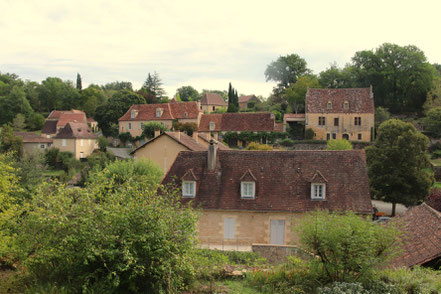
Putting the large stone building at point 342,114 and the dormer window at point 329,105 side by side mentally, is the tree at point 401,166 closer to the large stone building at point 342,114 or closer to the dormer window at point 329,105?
the large stone building at point 342,114

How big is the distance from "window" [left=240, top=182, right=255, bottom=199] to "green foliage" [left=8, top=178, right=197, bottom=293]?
1241cm

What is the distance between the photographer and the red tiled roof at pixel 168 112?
68750 mm

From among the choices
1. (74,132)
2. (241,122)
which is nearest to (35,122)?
(74,132)

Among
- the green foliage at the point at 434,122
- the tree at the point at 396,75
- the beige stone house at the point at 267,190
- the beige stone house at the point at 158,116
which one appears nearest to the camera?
the beige stone house at the point at 267,190

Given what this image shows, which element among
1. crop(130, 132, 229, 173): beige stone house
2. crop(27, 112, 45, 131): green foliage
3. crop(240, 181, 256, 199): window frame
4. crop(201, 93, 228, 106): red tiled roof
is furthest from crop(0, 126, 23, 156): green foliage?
crop(240, 181, 256, 199): window frame

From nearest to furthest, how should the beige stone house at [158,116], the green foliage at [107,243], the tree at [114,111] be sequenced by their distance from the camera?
the green foliage at [107,243] → the beige stone house at [158,116] → the tree at [114,111]

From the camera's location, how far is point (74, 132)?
64562mm

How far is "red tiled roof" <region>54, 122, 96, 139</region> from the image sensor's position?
64188 millimetres

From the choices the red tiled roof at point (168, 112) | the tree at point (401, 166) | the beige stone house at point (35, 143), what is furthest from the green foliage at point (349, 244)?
the beige stone house at point (35, 143)

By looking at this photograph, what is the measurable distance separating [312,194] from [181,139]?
17.9m

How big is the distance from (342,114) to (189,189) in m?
45.4

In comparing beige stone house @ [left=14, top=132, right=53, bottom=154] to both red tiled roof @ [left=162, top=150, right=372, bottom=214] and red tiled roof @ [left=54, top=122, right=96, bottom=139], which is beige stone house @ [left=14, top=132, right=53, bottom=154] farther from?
red tiled roof @ [left=162, top=150, right=372, bottom=214]

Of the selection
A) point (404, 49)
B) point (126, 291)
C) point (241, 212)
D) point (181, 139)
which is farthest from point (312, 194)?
point (404, 49)

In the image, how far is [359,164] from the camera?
2408 centimetres
